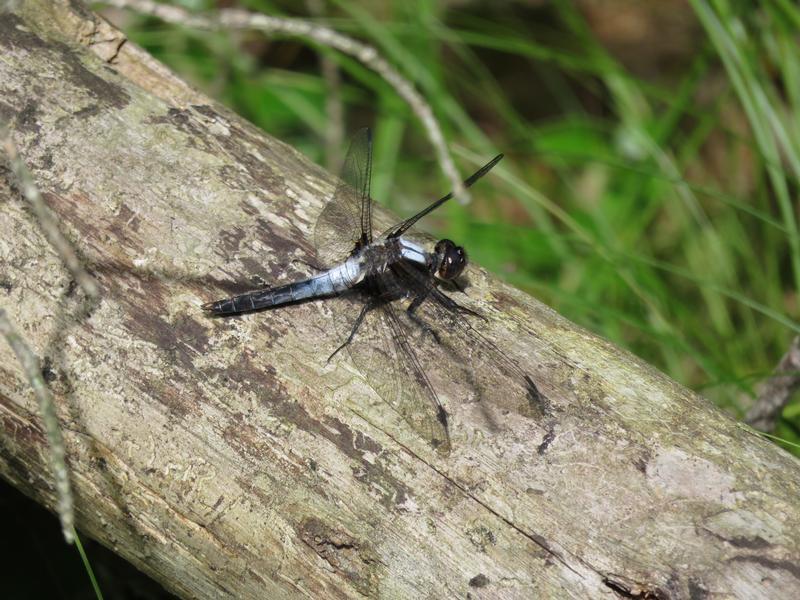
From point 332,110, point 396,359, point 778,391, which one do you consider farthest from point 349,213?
point 332,110

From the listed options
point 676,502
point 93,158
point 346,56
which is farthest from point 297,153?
point 346,56

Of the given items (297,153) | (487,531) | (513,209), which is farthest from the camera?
(513,209)

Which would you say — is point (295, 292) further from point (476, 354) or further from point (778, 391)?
point (778, 391)

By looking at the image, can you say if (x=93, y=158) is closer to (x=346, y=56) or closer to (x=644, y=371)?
(x=644, y=371)

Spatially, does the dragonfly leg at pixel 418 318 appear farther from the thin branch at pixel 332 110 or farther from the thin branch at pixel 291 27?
the thin branch at pixel 332 110

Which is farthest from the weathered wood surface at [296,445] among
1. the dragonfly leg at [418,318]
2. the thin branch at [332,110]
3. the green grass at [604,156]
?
the thin branch at [332,110]

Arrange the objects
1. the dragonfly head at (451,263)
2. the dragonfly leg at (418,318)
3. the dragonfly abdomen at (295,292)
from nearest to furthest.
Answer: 1. the dragonfly abdomen at (295,292)
2. the dragonfly leg at (418,318)
3. the dragonfly head at (451,263)
